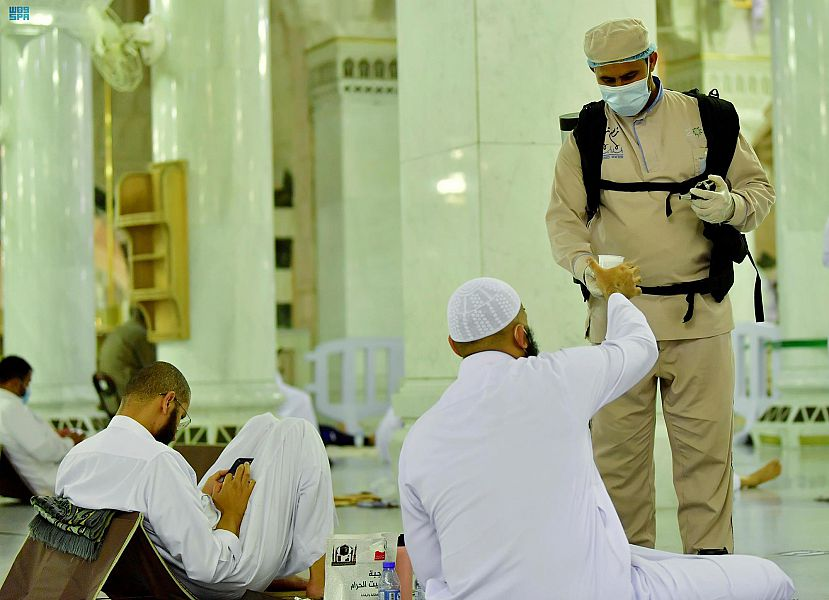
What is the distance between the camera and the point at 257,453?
5031 millimetres

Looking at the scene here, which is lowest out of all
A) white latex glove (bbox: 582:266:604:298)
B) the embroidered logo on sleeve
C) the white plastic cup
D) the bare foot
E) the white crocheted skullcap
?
the bare foot

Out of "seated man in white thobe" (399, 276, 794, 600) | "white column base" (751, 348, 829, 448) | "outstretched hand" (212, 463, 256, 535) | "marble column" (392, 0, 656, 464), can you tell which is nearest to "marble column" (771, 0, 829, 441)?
"white column base" (751, 348, 829, 448)

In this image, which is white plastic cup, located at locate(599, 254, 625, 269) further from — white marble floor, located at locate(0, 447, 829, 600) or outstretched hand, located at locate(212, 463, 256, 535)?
outstretched hand, located at locate(212, 463, 256, 535)

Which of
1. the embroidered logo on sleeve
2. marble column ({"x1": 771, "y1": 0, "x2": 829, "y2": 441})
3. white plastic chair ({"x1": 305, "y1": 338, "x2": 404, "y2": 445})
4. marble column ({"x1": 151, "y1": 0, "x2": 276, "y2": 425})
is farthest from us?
white plastic chair ({"x1": 305, "y1": 338, "x2": 404, "y2": 445})

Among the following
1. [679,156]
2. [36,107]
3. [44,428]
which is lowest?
[44,428]

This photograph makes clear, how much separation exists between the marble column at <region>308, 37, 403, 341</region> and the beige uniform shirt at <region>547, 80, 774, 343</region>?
36.2ft

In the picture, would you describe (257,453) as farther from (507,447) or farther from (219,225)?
(219,225)

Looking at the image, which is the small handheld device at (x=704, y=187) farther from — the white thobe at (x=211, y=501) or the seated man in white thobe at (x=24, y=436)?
the seated man in white thobe at (x=24, y=436)

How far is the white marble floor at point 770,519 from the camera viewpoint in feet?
17.8

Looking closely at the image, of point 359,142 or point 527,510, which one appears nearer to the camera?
point 527,510

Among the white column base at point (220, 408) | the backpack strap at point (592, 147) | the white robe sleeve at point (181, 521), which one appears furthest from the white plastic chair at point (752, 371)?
the white robe sleeve at point (181, 521)

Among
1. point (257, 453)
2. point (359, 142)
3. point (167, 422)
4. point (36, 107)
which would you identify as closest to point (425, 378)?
point (257, 453)

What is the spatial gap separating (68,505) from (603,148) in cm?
213

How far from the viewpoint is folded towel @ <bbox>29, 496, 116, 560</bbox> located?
14.3ft
